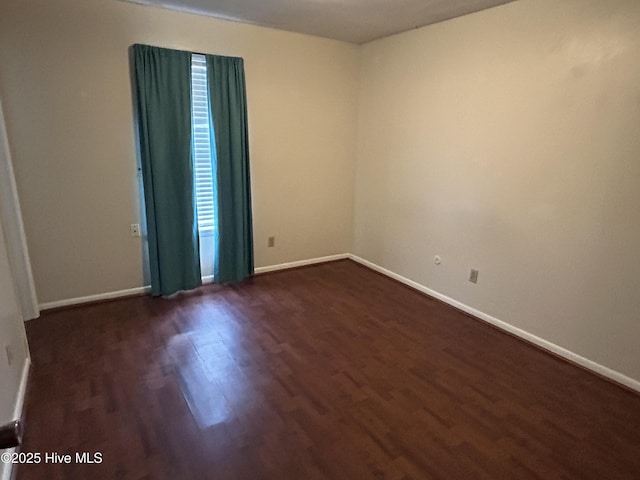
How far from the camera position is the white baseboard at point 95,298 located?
10.7 ft

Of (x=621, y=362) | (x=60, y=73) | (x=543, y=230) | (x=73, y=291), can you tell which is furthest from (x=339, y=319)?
(x=60, y=73)

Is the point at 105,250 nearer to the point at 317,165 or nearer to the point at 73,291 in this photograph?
the point at 73,291

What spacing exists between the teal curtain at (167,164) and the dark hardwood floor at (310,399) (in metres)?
0.45

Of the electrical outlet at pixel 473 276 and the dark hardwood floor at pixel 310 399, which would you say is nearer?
the dark hardwood floor at pixel 310 399

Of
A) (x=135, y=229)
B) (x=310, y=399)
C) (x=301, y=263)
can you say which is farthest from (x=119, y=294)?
(x=310, y=399)

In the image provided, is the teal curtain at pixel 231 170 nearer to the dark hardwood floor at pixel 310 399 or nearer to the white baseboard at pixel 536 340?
the dark hardwood floor at pixel 310 399

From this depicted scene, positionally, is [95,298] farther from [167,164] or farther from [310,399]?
[310,399]

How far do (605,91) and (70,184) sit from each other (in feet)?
12.6

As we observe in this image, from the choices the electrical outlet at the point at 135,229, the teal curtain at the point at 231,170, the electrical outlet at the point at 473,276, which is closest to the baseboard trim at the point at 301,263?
the teal curtain at the point at 231,170

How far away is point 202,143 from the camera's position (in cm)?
363

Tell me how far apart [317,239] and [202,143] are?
5.48 feet

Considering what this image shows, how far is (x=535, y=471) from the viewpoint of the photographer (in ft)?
5.87

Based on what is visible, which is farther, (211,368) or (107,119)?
(107,119)

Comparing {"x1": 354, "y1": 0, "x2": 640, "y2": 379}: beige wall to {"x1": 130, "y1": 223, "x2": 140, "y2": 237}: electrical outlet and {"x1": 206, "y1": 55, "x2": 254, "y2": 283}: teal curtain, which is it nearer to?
{"x1": 206, "y1": 55, "x2": 254, "y2": 283}: teal curtain
